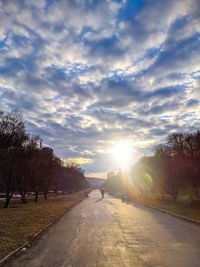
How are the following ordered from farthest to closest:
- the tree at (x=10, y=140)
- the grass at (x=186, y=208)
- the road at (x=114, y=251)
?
the tree at (x=10, y=140) < the grass at (x=186, y=208) < the road at (x=114, y=251)

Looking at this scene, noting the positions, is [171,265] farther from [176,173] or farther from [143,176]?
[143,176]

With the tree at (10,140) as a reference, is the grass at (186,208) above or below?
below

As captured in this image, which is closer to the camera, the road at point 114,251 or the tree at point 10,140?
the road at point 114,251

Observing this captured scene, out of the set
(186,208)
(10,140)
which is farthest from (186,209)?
(10,140)

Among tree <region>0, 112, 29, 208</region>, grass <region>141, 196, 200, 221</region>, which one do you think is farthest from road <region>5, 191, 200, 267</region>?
tree <region>0, 112, 29, 208</region>

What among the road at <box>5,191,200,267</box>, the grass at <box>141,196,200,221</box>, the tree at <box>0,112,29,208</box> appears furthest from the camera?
the tree at <box>0,112,29,208</box>

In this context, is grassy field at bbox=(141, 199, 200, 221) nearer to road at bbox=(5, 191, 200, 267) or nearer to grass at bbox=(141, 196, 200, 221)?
grass at bbox=(141, 196, 200, 221)

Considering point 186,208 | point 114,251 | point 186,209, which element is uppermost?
point 186,208

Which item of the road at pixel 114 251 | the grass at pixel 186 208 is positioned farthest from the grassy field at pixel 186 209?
the road at pixel 114 251

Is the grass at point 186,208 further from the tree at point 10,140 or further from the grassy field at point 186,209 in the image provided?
the tree at point 10,140

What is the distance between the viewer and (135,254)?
38.8 feet

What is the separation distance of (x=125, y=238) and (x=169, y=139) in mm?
37326

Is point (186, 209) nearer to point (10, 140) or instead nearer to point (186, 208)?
point (186, 208)

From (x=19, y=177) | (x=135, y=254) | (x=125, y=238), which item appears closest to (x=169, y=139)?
(x=19, y=177)
